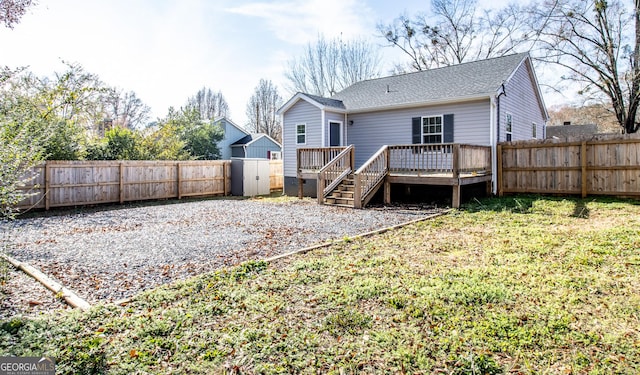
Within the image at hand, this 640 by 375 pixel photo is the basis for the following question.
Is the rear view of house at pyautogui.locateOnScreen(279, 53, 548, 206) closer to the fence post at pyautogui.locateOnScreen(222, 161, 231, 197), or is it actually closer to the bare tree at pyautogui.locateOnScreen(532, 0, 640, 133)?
the fence post at pyautogui.locateOnScreen(222, 161, 231, 197)

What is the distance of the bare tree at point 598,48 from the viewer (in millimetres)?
19391

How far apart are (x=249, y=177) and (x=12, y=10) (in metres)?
10.2

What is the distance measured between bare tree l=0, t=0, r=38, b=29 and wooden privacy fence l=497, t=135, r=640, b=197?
12.3 m

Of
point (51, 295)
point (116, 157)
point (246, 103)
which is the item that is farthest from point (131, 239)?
point (246, 103)

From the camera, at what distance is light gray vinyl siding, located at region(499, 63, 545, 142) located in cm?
1241

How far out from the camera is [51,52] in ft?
45.1

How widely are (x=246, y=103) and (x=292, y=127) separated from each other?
103 ft

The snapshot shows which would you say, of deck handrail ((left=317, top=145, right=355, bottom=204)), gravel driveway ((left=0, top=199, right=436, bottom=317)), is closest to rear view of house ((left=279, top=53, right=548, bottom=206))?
deck handrail ((left=317, top=145, right=355, bottom=204))

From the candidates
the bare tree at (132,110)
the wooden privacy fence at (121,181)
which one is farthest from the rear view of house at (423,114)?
the bare tree at (132,110)

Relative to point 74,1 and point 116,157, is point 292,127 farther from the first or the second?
point 74,1

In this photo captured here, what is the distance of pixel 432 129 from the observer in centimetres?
1306

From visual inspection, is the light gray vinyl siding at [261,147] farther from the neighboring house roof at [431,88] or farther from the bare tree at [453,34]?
the neighboring house roof at [431,88]

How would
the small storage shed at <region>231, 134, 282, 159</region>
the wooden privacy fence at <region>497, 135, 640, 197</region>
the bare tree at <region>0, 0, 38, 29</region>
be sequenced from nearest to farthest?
the bare tree at <region>0, 0, 38, 29</region> → the wooden privacy fence at <region>497, 135, 640, 197</region> → the small storage shed at <region>231, 134, 282, 159</region>

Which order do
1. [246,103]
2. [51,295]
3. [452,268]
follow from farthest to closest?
[246,103] < [452,268] < [51,295]
